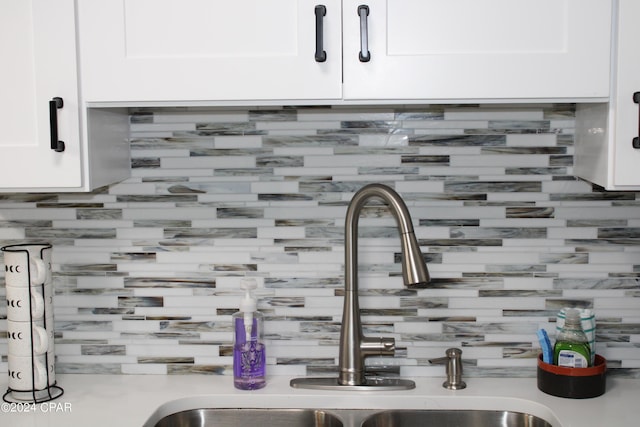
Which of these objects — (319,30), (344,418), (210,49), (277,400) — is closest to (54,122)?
(210,49)

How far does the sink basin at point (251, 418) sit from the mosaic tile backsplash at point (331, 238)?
0.49ft

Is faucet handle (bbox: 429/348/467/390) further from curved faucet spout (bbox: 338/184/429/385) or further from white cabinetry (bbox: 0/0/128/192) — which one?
white cabinetry (bbox: 0/0/128/192)

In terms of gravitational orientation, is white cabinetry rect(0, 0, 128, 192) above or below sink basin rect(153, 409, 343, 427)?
above

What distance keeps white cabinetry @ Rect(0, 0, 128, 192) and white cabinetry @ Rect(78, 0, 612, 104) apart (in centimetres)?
6

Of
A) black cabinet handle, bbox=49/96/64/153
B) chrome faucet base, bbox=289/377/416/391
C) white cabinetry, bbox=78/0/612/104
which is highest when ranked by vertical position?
white cabinetry, bbox=78/0/612/104

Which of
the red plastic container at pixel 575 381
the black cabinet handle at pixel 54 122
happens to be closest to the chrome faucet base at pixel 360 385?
the red plastic container at pixel 575 381

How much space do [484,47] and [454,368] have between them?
2.54 ft

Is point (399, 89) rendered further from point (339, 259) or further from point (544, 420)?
point (544, 420)

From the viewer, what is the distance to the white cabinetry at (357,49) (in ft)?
5.21

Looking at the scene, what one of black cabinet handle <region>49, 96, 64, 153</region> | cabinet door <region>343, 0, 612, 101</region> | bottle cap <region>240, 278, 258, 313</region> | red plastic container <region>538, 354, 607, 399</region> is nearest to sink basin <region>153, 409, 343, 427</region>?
bottle cap <region>240, 278, 258, 313</region>

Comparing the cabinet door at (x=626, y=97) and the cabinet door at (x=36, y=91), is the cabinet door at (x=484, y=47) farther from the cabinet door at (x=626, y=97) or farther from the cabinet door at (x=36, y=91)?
the cabinet door at (x=36, y=91)

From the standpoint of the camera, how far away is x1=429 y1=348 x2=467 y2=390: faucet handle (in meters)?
1.93

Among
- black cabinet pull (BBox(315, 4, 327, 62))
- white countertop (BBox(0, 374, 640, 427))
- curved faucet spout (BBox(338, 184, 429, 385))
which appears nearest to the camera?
black cabinet pull (BBox(315, 4, 327, 62))

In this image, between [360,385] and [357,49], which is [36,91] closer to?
[357,49]
